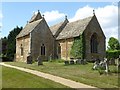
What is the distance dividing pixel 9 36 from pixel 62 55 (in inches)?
826

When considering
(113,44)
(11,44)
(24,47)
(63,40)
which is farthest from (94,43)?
(113,44)

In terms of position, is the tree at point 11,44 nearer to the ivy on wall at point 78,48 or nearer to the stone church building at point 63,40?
the stone church building at point 63,40

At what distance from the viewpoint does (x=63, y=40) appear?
44062 millimetres

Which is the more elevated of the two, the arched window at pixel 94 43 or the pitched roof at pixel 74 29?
the pitched roof at pixel 74 29

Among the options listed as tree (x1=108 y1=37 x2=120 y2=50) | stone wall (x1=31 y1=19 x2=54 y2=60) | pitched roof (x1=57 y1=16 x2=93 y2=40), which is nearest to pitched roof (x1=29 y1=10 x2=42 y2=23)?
pitched roof (x1=57 y1=16 x2=93 y2=40)

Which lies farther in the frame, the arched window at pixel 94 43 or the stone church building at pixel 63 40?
the arched window at pixel 94 43

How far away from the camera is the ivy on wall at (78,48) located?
40.0m

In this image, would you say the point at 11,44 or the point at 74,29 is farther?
the point at 11,44

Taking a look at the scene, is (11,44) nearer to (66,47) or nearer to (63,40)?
(63,40)

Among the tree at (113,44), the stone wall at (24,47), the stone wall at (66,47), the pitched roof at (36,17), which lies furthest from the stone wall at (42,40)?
the tree at (113,44)

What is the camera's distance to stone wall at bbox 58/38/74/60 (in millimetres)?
42281

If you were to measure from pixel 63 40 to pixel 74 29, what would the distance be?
287 cm

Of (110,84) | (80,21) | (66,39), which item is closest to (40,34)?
(66,39)

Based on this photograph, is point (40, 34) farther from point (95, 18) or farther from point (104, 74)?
point (104, 74)
